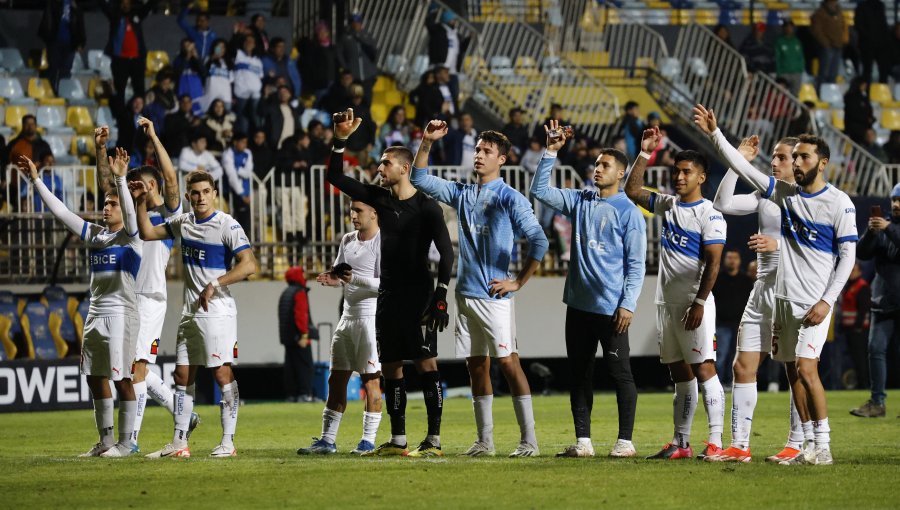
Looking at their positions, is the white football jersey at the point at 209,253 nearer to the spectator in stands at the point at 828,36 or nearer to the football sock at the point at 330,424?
the football sock at the point at 330,424

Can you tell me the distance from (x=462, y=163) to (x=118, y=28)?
626cm

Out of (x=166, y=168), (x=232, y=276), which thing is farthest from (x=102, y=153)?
(x=232, y=276)

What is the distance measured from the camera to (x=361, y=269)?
11.7 meters

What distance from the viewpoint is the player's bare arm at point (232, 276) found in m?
10.6

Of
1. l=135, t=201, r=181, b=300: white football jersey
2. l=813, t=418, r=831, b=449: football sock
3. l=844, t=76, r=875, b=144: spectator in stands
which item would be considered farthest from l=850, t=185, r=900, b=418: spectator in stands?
l=844, t=76, r=875, b=144: spectator in stands

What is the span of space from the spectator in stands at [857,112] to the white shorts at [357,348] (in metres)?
18.1

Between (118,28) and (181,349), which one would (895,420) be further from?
(118,28)

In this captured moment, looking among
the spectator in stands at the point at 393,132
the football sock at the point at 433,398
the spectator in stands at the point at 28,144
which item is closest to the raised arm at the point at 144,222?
the football sock at the point at 433,398

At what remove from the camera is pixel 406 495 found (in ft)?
27.7

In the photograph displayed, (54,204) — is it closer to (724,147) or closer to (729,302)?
(724,147)

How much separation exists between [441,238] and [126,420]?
2.95 m

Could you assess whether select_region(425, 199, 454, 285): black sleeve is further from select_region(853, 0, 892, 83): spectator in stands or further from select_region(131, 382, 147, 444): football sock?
select_region(853, 0, 892, 83): spectator in stands

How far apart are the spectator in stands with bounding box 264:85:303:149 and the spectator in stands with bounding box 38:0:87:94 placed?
4365mm

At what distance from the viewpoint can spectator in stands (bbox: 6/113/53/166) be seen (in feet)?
70.9
